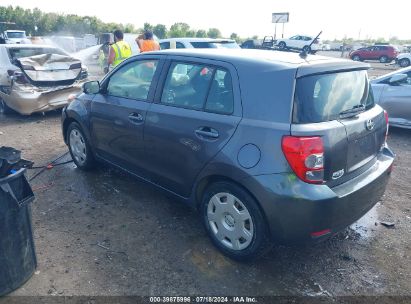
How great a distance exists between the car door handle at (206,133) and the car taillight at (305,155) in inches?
24.7

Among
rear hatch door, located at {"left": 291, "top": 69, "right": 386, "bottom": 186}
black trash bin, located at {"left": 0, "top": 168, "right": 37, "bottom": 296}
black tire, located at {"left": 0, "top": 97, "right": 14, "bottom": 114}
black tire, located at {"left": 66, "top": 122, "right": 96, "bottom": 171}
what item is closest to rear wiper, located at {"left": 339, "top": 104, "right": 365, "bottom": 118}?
rear hatch door, located at {"left": 291, "top": 69, "right": 386, "bottom": 186}

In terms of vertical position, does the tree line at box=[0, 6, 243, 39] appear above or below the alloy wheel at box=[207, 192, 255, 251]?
above

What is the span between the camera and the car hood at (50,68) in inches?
290

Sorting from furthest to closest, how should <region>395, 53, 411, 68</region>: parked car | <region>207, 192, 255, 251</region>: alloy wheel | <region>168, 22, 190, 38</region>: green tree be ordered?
<region>168, 22, 190, 38</region>: green tree → <region>395, 53, 411, 68</region>: parked car → <region>207, 192, 255, 251</region>: alloy wheel

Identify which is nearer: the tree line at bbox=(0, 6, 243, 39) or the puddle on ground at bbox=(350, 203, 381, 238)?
the puddle on ground at bbox=(350, 203, 381, 238)

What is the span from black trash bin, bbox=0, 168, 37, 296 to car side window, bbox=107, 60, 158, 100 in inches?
62.5

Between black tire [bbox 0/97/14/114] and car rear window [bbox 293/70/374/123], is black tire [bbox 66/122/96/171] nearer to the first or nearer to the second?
car rear window [bbox 293/70/374/123]

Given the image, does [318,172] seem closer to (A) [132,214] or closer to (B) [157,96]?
(B) [157,96]

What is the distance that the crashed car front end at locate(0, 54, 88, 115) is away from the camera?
732 cm

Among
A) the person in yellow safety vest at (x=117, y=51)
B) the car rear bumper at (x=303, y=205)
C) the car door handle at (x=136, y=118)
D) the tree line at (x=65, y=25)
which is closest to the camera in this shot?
the car rear bumper at (x=303, y=205)

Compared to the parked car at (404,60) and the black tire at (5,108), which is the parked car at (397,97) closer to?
the black tire at (5,108)

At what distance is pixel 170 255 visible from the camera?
3164 mm

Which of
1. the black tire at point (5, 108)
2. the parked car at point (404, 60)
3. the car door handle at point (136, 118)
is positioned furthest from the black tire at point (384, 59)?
the car door handle at point (136, 118)

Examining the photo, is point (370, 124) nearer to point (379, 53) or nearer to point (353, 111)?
point (353, 111)
